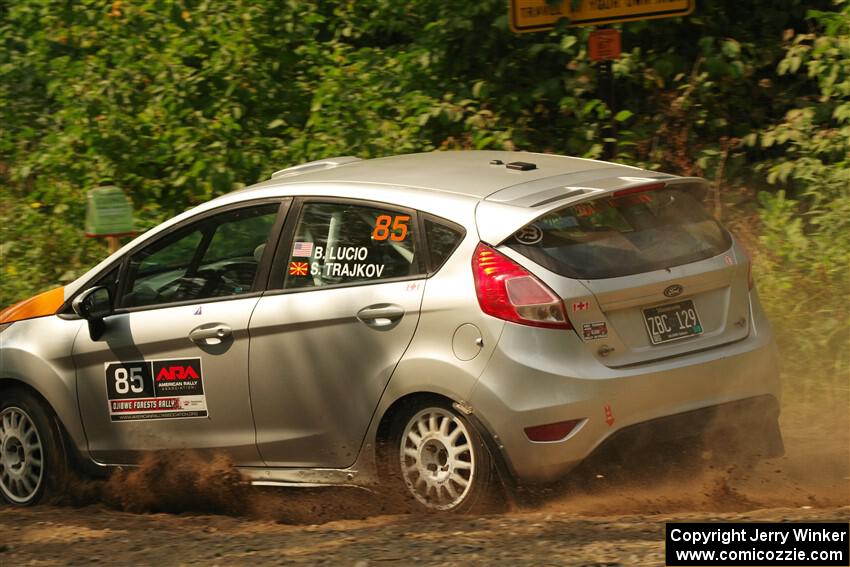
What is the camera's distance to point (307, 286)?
5.74 m

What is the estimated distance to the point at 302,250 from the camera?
5812 mm

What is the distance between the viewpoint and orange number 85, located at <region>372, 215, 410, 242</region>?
18.1 feet

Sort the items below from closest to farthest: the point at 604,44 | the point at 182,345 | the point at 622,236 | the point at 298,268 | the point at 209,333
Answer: the point at 622,236 → the point at 298,268 → the point at 209,333 → the point at 182,345 → the point at 604,44

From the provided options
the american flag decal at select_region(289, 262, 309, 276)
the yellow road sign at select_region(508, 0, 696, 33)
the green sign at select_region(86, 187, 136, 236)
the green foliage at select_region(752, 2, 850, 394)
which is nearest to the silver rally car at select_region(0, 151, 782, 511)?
the american flag decal at select_region(289, 262, 309, 276)

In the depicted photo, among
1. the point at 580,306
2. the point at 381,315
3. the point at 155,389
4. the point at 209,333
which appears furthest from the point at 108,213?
the point at 580,306

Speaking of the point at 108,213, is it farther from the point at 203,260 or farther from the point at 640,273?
the point at 640,273

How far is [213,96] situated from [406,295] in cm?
613

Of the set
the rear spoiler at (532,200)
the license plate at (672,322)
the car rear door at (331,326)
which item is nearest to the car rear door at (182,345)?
the car rear door at (331,326)

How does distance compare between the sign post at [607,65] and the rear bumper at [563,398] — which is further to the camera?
the sign post at [607,65]

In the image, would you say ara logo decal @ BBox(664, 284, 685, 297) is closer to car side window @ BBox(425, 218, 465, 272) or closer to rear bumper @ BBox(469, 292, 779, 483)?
rear bumper @ BBox(469, 292, 779, 483)

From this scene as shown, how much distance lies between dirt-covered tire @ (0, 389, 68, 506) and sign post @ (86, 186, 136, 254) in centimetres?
199

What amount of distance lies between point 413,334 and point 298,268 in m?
0.81

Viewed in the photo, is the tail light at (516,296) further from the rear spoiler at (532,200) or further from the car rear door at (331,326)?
the car rear door at (331,326)

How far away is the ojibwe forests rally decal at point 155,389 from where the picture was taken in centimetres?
600
